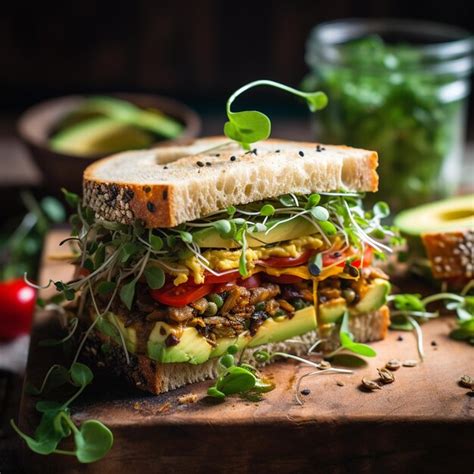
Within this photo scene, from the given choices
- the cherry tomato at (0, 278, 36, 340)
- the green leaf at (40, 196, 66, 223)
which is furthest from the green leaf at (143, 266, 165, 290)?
the green leaf at (40, 196, 66, 223)

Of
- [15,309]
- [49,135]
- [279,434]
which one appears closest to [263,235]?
[279,434]

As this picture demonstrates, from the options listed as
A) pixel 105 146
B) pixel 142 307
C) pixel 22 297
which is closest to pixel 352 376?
pixel 142 307

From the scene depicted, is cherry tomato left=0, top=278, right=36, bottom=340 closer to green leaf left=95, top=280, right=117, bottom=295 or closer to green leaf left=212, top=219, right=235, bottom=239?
green leaf left=95, top=280, right=117, bottom=295

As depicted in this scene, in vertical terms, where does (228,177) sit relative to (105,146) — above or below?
above

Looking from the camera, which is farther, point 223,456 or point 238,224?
point 238,224

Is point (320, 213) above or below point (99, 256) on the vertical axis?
above

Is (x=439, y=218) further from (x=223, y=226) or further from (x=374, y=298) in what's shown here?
(x=223, y=226)

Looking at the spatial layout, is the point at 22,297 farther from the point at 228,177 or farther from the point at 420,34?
the point at 420,34
